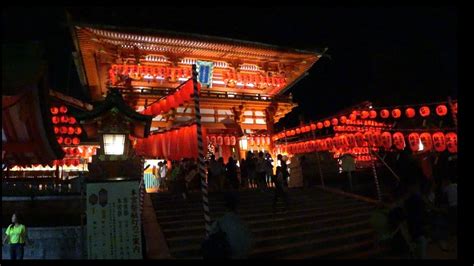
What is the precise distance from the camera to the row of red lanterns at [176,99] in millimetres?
12818

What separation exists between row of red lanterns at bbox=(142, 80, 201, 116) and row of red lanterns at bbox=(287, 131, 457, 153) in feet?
38.6

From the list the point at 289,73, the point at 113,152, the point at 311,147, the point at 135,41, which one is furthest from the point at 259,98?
the point at 113,152

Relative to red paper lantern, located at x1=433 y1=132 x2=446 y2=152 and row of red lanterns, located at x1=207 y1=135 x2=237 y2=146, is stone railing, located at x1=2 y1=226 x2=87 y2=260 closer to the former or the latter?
row of red lanterns, located at x1=207 y1=135 x2=237 y2=146

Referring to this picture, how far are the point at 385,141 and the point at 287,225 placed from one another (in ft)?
40.3

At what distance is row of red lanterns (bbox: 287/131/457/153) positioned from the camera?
1766 centimetres

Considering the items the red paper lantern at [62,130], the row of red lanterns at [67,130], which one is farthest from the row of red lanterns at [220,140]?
the red paper lantern at [62,130]

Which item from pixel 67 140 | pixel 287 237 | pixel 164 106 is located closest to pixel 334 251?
pixel 287 237

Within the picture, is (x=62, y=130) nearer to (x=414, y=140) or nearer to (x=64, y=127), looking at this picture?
(x=64, y=127)

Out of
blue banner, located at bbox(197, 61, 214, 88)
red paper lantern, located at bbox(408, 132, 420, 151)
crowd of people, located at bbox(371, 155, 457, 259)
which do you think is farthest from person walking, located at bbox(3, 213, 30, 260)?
red paper lantern, located at bbox(408, 132, 420, 151)

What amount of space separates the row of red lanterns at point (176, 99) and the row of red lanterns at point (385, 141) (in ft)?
38.6

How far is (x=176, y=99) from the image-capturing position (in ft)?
44.4

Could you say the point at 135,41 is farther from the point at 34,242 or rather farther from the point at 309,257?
the point at 309,257

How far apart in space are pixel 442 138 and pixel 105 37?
59.4 feet

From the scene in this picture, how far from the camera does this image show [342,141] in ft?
77.7
